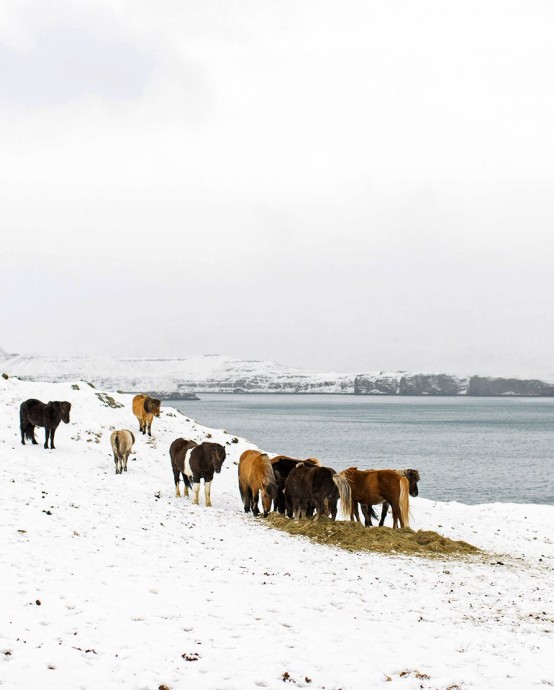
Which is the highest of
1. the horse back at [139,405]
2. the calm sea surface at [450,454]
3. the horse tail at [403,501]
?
the horse back at [139,405]

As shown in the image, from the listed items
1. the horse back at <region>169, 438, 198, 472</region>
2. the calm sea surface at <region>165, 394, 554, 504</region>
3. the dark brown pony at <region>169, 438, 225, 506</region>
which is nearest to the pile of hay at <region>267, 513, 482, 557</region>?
the dark brown pony at <region>169, 438, 225, 506</region>

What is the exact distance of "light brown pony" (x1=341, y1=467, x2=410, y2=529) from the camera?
1722 cm

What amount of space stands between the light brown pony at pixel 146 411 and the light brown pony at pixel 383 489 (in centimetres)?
1549

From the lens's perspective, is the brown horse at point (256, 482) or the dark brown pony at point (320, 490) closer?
the dark brown pony at point (320, 490)

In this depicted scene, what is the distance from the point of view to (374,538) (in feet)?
50.0

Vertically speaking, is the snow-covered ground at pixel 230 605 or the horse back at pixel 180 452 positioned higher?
the horse back at pixel 180 452

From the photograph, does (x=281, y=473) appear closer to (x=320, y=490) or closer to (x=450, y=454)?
(x=320, y=490)

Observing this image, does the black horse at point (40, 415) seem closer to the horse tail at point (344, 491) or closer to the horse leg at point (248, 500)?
the horse leg at point (248, 500)

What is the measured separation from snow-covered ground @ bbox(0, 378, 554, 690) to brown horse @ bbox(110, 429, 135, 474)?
13.7 ft

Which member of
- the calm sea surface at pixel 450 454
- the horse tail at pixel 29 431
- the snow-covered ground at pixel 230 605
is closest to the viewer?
the snow-covered ground at pixel 230 605

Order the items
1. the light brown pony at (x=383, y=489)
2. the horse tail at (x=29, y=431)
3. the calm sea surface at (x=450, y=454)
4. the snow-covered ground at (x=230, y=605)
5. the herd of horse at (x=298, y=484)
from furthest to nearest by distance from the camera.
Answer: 1. the calm sea surface at (x=450, y=454)
2. the horse tail at (x=29, y=431)
3. the light brown pony at (x=383, y=489)
4. the herd of horse at (x=298, y=484)
5. the snow-covered ground at (x=230, y=605)

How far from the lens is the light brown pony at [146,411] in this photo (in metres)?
30.0

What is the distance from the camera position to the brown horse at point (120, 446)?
22062 millimetres

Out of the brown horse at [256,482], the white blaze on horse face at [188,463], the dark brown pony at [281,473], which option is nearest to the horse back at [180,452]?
the white blaze on horse face at [188,463]
